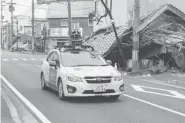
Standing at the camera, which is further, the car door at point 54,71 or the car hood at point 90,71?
the car door at point 54,71

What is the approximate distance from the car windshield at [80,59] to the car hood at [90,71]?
490 millimetres

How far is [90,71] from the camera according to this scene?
11141 mm

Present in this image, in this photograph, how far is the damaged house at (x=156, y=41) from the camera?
73.7 ft

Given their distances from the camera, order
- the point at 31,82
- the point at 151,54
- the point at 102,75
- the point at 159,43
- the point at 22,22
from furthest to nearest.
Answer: the point at 22,22
the point at 151,54
the point at 159,43
the point at 31,82
the point at 102,75

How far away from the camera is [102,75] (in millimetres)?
10945

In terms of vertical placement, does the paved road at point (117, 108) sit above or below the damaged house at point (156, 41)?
below

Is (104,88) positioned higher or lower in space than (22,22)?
lower

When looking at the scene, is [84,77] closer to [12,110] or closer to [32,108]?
[32,108]

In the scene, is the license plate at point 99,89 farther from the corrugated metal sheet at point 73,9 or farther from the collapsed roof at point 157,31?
the corrugated metal sheet at point 73,9

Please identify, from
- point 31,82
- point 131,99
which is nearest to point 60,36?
point 31,82

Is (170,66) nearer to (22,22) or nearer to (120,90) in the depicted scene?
(120,90)

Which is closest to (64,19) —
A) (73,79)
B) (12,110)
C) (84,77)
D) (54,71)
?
(54,71)

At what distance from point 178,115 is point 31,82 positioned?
9.29m

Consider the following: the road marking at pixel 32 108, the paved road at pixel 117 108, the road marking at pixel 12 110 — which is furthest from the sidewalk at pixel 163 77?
the road marking at pixel 12 110
